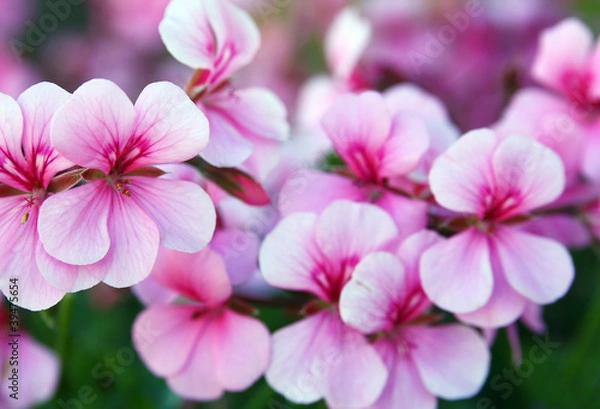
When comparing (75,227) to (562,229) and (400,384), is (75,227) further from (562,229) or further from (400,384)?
(562,229)

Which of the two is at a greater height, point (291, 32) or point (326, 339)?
point (326, 339)

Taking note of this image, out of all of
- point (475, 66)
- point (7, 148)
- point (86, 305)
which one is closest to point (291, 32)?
point (475, 66)

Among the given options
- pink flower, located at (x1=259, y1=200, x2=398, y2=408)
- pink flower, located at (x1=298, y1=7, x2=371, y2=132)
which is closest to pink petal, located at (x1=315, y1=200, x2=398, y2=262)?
pink flower, located at (x1=259, y1=200, x2=398, y2=408)

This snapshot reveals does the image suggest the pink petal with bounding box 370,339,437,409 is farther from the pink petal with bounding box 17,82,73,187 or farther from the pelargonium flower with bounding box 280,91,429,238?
the pink petal with bounding box 17,82,73,187

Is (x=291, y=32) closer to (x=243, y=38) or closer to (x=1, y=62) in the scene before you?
(x=1, y=62)

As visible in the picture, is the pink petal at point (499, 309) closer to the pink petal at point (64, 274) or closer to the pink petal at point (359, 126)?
the pink petal at point (359, 126)

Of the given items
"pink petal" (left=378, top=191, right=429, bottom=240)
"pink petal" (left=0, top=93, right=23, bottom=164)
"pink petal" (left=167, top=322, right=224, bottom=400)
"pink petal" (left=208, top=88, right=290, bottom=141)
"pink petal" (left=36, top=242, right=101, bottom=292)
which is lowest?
"pink petal" (left=167, top=322, right=224, bottom=400)
